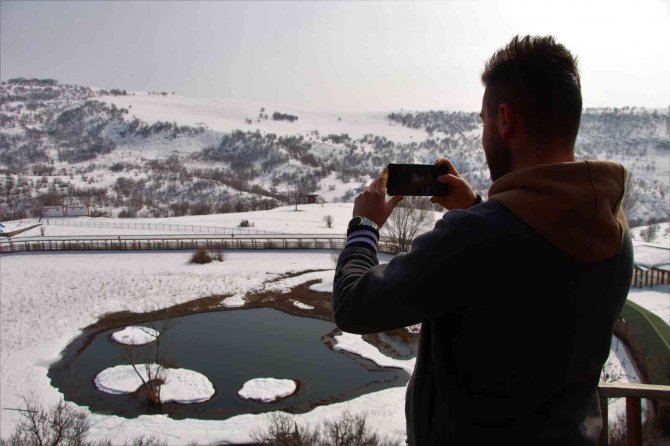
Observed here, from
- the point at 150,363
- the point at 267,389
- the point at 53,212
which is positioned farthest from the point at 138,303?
the point at 53,212

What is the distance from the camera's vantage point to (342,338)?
71.3ft

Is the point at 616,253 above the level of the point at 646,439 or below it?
above

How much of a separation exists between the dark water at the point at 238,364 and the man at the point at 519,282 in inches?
603

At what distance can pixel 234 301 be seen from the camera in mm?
27344

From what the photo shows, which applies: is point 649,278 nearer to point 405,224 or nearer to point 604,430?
point 405,224

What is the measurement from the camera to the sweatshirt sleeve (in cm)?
127

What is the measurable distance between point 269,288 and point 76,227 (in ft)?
97.7

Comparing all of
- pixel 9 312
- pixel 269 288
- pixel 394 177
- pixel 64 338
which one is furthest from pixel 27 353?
pixel 394 177

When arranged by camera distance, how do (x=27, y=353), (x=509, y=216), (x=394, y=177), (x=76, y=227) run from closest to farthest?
(x=509, y=216) → (x=394, y=177) → (x=27, y=353) → (x=76, y=227)

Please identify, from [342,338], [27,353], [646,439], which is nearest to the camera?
[646,439]

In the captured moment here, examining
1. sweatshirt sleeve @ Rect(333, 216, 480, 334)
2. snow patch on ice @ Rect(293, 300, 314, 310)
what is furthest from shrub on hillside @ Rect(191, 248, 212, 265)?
sweatshirt sleeve @ Rect(333, 216, 480, 334)

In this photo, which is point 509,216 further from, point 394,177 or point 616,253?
point 394,177

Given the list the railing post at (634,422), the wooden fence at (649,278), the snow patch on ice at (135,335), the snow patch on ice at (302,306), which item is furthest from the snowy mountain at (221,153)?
the railing post at (634,422)

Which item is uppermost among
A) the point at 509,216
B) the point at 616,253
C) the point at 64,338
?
the point at 509,216
